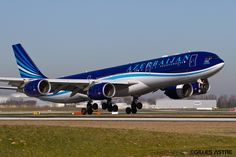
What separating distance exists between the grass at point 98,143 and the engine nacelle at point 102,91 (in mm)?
30690

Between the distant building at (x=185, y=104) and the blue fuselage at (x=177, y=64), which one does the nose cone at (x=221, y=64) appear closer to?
the blue fuselage at (x=177, y=64)

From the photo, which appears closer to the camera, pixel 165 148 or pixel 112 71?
pixel 165 148

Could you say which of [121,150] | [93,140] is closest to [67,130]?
[93,140]

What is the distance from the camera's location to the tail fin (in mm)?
75312

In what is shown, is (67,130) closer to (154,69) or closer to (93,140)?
(93,140)

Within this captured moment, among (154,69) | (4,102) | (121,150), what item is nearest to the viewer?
(121,150)

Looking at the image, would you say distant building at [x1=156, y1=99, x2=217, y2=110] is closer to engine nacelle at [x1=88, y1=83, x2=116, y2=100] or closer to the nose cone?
engine nacelle at [x1=88, y1=83, x2=116, y2=100]

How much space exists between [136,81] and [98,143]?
3708 cm

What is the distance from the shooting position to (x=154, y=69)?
6088 centimetres

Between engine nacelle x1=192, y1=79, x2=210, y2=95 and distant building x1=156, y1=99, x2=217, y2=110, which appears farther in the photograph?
distant building x1=156, y1=99, x2=217, y2=110

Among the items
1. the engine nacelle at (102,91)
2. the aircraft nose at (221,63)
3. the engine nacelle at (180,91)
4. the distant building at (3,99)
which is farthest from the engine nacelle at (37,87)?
the distant building at (3,99)

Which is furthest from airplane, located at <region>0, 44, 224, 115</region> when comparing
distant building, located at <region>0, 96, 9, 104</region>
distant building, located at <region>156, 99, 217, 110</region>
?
distant building, located at <region>156, 99, 217, 110</region>

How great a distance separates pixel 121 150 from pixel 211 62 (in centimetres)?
3466

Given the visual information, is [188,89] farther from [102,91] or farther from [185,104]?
[185,104]
